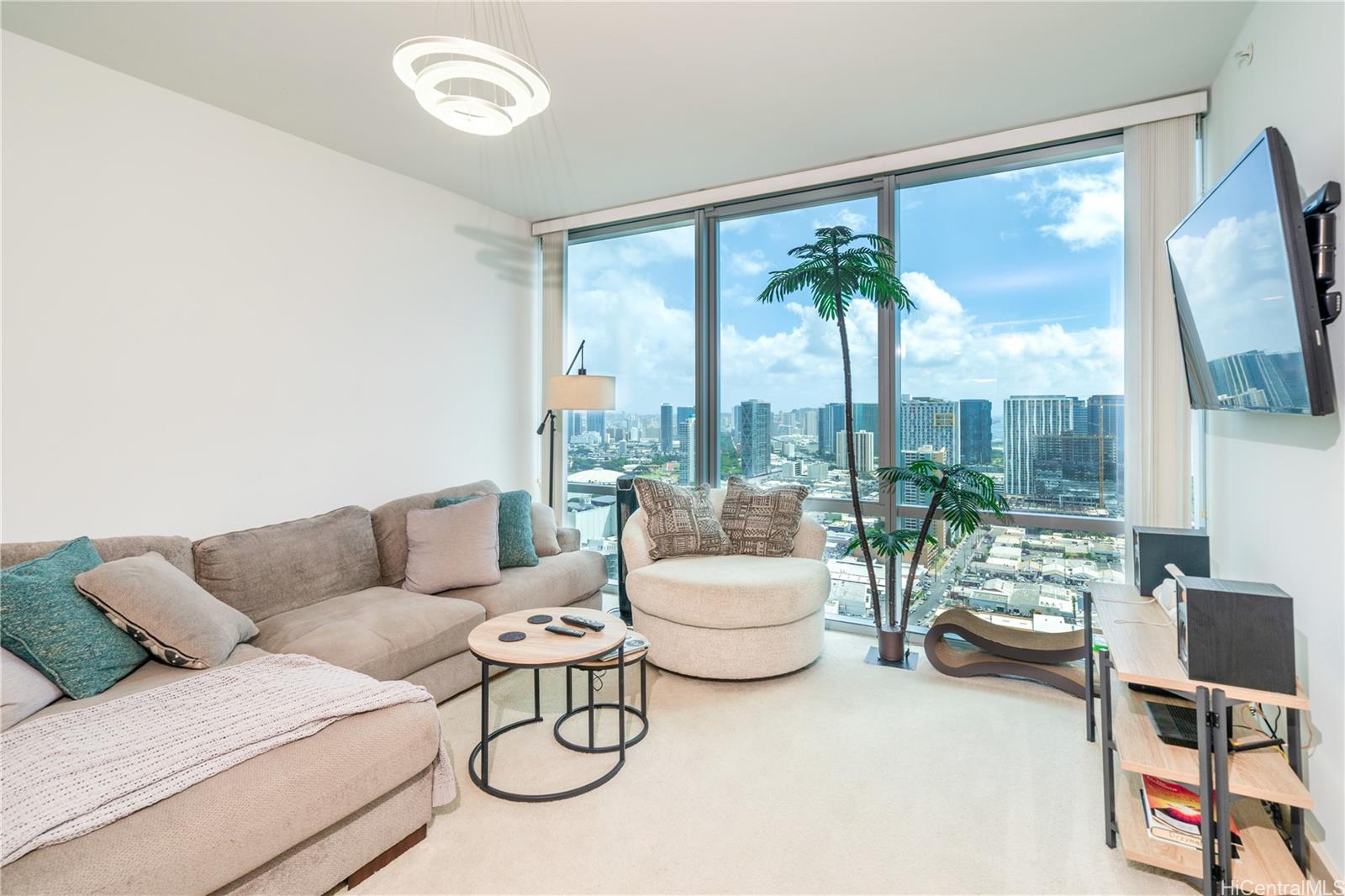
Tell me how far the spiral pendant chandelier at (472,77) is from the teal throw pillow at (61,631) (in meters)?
1.93

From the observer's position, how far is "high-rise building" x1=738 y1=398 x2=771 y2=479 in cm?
424

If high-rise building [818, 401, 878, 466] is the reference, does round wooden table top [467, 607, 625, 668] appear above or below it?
below

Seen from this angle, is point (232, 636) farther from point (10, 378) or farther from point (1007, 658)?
point (1007, 658)

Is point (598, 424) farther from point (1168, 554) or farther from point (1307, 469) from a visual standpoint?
point (1307, 469)

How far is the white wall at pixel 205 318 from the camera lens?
2.52 meters

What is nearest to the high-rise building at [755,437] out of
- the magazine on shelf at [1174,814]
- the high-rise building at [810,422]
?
the high-rise building at [810,422]

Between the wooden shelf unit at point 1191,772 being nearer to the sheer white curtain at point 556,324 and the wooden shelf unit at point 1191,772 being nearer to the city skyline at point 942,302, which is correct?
the city skyline at point 942,302

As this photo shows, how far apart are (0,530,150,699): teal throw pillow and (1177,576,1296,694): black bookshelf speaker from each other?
10.3ft

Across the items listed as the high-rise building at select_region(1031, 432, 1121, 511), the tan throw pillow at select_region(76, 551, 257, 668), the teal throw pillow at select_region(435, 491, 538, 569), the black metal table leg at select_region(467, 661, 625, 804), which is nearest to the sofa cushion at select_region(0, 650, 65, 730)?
the tan throw pillow at select_region(76, 551, 257, 668)

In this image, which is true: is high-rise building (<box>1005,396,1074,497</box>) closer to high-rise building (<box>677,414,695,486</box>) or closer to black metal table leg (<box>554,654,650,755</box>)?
high-rise building (<box>677,414,695,486</box>)

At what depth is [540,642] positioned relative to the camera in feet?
7.65

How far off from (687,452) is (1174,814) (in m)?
3.21

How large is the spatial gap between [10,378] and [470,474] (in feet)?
7.76

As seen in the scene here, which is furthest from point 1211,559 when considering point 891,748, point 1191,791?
point 891,748
